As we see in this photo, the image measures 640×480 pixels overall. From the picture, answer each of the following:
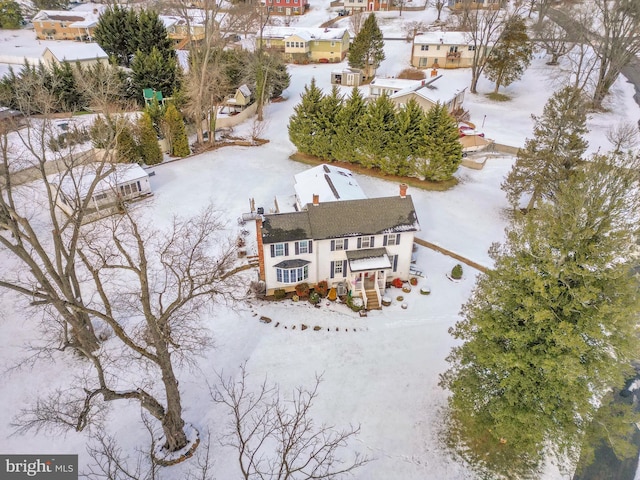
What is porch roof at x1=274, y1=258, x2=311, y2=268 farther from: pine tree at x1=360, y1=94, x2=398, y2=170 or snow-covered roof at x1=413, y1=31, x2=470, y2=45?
snow-covered roof at x1=413, y1=31, x2=470, y2=45

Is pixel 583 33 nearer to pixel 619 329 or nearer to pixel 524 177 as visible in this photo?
pixel 524 177

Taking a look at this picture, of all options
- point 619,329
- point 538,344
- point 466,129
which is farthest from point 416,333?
point 466,129

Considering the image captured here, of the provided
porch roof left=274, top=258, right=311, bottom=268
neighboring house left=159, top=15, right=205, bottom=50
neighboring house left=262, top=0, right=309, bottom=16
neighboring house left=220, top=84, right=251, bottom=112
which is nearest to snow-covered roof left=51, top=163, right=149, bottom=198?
porch roof left=274, top=258, right=311, bottom=268

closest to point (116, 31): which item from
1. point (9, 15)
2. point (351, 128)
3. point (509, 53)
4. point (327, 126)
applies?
point (327, 126)

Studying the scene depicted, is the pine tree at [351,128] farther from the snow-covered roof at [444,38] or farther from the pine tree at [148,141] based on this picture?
the snow-covered roof at [444,38]

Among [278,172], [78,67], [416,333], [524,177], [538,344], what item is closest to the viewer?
[538,344]

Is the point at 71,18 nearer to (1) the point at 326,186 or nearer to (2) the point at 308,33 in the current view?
(2) the point at 308,33
